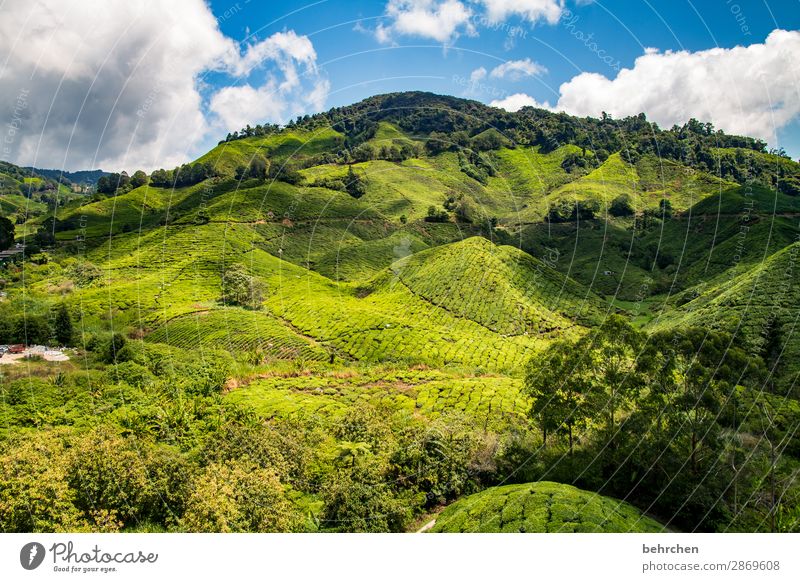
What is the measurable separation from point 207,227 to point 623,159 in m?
113

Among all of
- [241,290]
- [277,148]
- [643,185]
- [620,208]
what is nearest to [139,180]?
[277,148]

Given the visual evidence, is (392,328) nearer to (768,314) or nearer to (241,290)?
(241,290)

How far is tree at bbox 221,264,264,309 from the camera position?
206 ft

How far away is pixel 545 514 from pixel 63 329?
44.3 m

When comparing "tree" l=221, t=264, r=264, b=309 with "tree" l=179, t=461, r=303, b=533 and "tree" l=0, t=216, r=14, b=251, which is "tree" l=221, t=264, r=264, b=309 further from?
"tree" l=179, t=461, r=303, b=533

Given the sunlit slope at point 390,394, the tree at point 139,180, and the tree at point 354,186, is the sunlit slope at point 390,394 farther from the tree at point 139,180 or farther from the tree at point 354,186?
the tree at point 139,180

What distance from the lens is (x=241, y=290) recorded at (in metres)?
62.7

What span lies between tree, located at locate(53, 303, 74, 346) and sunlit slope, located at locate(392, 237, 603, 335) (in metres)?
37.9

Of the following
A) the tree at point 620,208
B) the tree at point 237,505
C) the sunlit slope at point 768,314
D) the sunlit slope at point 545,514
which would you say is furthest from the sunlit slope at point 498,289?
the tree at point 620,208

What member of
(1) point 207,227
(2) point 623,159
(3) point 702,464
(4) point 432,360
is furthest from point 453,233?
(3) point 702,464

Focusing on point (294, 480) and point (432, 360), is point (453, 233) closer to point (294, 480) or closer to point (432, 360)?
point (432, 360)

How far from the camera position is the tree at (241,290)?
62688 millimetres

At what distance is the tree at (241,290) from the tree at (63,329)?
2099 cm

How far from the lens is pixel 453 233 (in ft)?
309
